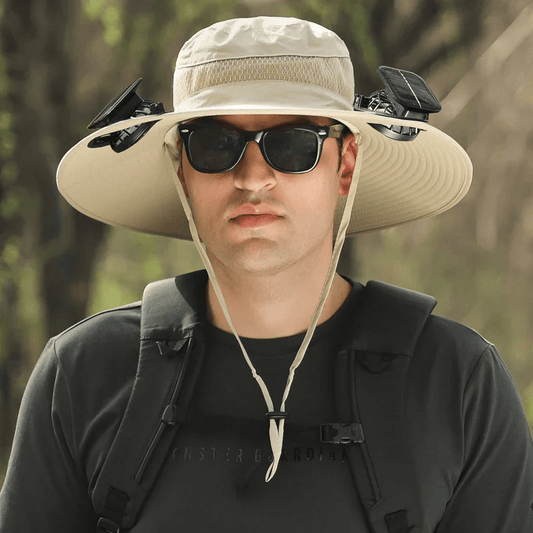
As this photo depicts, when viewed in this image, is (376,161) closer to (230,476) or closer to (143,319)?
(143,319)

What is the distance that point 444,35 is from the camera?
520 centimetres

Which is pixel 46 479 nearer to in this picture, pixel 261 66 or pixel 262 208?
pixel 262 208

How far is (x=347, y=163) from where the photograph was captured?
91.5 inches

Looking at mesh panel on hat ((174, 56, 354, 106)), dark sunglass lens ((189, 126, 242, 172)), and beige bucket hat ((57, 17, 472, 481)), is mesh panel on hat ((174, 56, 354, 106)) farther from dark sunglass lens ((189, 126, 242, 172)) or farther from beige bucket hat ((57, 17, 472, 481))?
dark sunglass lens ((189, 126, 242, 172))

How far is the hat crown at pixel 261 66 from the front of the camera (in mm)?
2104

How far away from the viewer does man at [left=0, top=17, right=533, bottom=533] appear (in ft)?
6.63

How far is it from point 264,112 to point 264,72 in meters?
0.16

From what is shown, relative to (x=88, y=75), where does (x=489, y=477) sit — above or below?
below

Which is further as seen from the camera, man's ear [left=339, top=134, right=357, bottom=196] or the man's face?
man's ear [left=339, top=134, right=357, bottom=196]

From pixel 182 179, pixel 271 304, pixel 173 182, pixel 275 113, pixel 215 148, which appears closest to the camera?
pixel 275 113

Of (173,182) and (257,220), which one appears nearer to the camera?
(257,220)

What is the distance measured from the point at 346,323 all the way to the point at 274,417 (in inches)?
13.3

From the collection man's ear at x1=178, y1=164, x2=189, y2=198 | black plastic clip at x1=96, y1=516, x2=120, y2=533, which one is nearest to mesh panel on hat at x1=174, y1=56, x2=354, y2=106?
man's ear at x1=178, y1=164, x2=189, y2=198

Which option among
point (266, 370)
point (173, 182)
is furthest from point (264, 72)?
point (266, 370)
